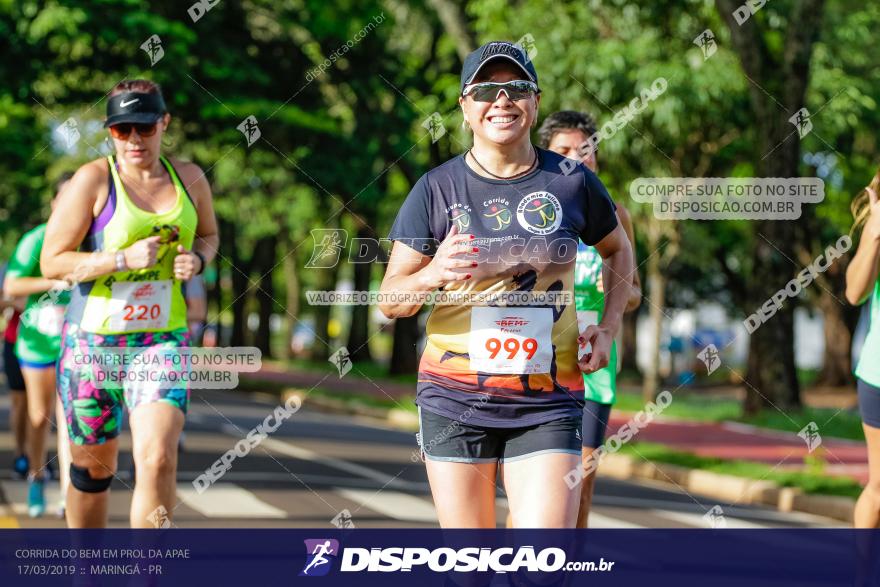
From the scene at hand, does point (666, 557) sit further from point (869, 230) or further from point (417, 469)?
point (417, 469)

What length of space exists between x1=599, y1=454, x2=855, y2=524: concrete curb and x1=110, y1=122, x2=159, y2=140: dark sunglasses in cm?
686

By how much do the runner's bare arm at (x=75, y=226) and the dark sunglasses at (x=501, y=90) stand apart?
1801 mm

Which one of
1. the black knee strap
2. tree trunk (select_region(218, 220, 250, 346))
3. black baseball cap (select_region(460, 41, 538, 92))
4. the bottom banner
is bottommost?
the bottom banner

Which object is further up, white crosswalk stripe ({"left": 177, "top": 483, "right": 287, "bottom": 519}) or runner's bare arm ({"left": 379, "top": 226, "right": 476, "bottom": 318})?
runner's bare arm ({"left": 379, "top": 226, "right": 476, "bottom": 318})

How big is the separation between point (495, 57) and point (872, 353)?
246cm

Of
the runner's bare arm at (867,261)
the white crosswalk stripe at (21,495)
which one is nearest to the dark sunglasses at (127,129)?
the runner's bare arm at (867,261)

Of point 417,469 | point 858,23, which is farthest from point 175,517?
point 858,23

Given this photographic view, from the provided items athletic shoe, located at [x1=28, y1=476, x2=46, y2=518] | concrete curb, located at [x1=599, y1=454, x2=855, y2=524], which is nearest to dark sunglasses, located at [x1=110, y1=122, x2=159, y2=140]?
athletic shoe, located at [x1=28, y1=476, x2=46, y2=518]

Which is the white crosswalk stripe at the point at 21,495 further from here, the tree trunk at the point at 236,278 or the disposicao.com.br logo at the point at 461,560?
the tree trunk at the point at 236,278

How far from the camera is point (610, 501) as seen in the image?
1088 cm

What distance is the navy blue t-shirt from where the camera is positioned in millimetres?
4207

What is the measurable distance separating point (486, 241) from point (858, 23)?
22.3 metres

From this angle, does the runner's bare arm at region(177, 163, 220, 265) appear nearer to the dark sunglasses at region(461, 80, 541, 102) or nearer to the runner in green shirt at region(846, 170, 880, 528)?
the dark sunglasses at region(461, 80, 541, 102)

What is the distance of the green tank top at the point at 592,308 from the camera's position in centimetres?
631
